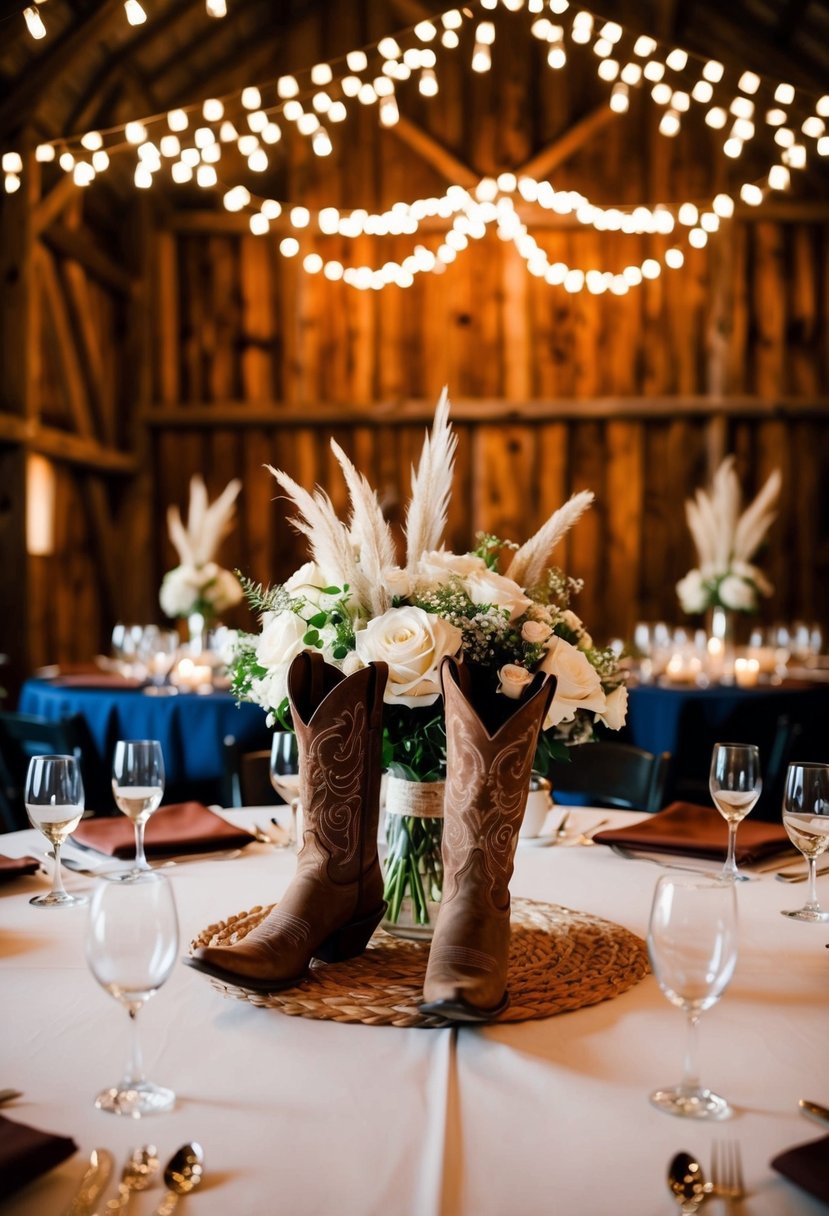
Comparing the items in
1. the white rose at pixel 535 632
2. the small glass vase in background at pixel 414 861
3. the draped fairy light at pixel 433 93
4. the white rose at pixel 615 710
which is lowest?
the small glass vase in background at pixel 414 861

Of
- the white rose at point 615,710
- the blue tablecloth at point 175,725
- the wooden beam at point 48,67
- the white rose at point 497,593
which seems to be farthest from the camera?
the wooden beam at point 48,67

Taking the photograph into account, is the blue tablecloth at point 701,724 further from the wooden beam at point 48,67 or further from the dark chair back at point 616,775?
the wooden beam at point 48,67

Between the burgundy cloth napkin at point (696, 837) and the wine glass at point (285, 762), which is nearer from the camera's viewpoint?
the wine glass at point (285, 762)

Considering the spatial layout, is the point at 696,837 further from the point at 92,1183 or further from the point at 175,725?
the point at 175,725

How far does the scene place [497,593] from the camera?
144 centimetres

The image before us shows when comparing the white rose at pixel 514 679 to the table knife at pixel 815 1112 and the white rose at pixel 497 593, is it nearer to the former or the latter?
Answer: the white rose at pixel 497 593

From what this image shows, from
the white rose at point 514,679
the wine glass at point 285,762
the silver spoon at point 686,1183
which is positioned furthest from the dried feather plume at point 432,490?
the silver spoon at point 686,1183

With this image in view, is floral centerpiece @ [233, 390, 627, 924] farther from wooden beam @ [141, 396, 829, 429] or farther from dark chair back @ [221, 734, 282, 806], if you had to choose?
wooden beam @ [141, 396, 829, 429]

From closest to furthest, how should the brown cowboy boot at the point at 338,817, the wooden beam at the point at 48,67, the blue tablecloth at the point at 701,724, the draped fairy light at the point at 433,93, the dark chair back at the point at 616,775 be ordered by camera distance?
the brown cowboy boot at the point at 338,817 < the dark chair back at the point at 616,775 < the draped fairy light at the point at 433,93 < the blue tablecloth at the point at 701,724 < the wooden beam at the point at 48,67

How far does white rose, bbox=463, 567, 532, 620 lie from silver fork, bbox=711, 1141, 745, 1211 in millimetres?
694

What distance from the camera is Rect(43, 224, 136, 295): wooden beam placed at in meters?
7.18

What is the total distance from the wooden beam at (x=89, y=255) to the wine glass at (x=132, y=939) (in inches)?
272

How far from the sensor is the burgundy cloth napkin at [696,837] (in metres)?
1.92

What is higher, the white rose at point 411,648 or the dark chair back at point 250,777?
the white rose at point 411,648
